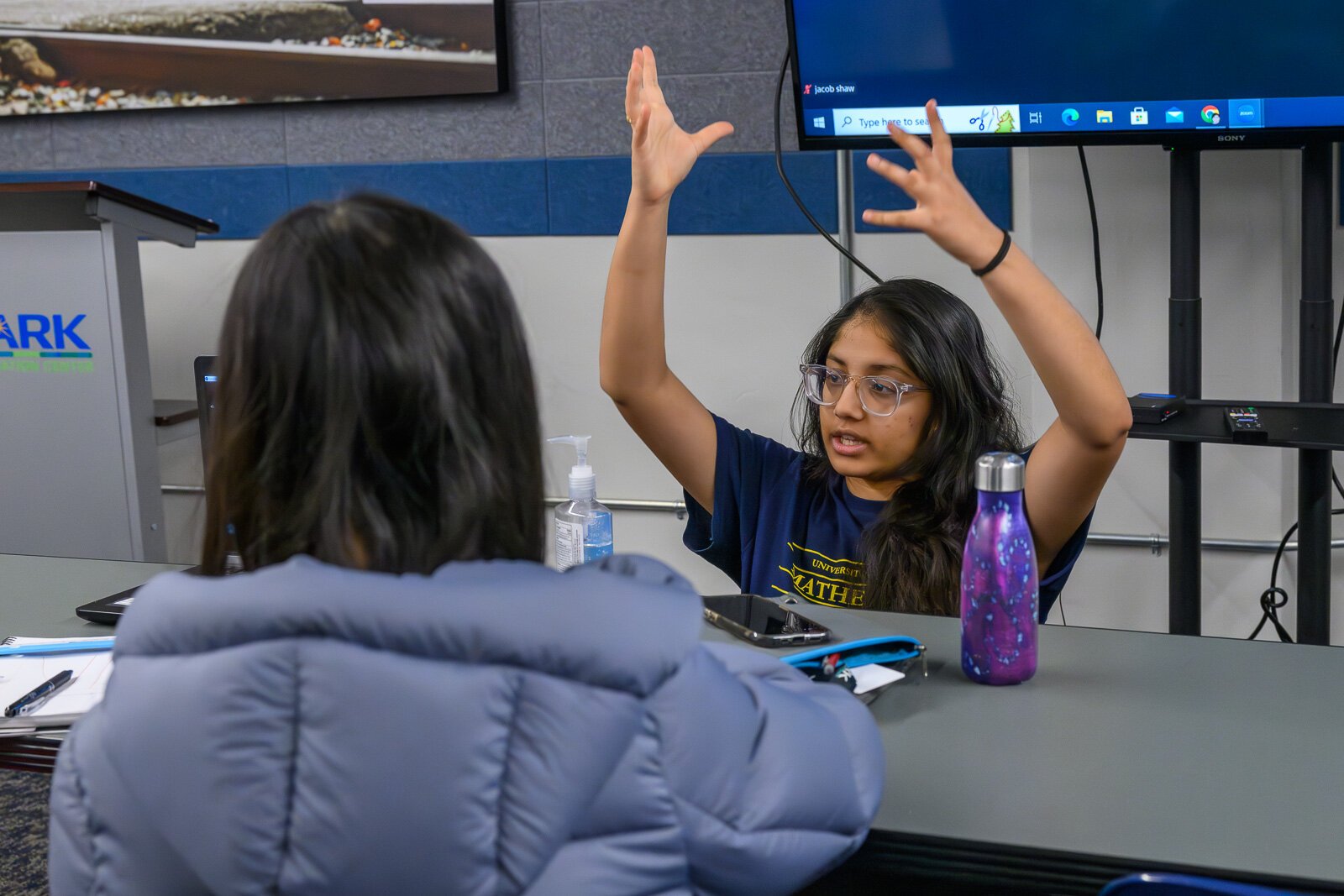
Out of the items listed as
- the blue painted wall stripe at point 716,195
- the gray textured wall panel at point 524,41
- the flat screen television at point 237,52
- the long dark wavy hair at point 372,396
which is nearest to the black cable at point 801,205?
the blue painted wall stripe at point 716,195

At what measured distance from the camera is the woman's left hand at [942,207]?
105cm

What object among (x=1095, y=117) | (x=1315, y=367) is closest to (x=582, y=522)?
(x=1095, y=117)

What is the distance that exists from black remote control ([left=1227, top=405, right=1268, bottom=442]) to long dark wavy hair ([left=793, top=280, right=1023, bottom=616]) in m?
0.48

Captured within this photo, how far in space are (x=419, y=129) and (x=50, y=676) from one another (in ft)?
6.59

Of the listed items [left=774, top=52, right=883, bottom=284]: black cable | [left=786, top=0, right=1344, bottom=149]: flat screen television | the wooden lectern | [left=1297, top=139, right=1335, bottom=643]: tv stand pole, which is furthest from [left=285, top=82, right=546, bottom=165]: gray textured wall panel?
[left=1297, top=139, right=1335, bottom=643]: tv stand pole

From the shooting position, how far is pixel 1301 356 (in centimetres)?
209

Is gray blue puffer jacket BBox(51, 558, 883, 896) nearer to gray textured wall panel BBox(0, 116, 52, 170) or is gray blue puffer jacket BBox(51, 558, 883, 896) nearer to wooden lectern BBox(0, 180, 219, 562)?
wooden lectern BBox(0, 180, 219, 562)

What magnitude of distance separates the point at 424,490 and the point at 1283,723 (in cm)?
71

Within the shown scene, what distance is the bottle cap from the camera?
3.21 feet

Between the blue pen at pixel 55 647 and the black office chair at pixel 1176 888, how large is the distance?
95cm

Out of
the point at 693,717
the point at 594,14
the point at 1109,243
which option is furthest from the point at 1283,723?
the point at 594,14

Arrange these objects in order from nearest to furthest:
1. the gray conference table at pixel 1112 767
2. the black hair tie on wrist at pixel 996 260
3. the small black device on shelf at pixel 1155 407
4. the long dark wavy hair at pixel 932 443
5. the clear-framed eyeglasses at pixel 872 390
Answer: the gray conference table at pixel 1112 767 → the black hair tie on wrist at pixel 996 260 → the long dark wavy hair at pixel 932 443 → the clear-framed eyeglasses at pixel 872 390 → the small black device on shelf at pixel 1155 407

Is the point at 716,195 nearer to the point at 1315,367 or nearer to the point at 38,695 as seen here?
the point at 1315,367

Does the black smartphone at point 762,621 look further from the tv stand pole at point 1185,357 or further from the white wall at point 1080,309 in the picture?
the white wall at point 1080,309
